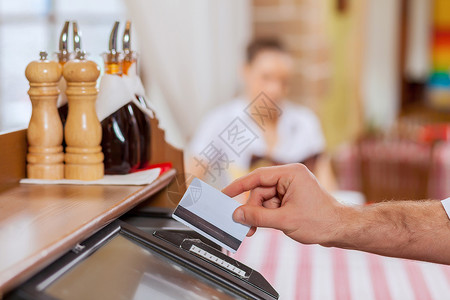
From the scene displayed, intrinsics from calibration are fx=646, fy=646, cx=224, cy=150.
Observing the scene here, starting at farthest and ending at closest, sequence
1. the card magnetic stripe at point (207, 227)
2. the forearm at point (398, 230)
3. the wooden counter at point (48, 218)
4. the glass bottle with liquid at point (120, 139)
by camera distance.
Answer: the glass bottle with liquid at point (120, 139) → the forearm at point (398, 230) → the card magnetic stripe at point (207, 227) → the wooden counter at point (48, 218)

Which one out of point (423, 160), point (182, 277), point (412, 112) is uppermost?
point (182, 277)

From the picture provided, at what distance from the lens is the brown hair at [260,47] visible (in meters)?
3.03

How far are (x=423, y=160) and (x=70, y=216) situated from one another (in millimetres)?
2525

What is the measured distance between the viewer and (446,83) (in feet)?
30.3

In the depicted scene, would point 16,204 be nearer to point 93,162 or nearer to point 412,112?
point 93,162

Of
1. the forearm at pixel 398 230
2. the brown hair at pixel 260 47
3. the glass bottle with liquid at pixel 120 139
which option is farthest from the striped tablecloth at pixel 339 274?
the brown hair at pixel 260 47

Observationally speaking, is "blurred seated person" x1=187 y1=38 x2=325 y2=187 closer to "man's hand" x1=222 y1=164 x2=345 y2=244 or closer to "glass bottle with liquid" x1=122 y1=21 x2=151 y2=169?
"glass bottle with liquid" x1=122 y1=21 x2=151 y2=169

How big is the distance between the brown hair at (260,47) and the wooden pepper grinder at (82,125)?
1983mm

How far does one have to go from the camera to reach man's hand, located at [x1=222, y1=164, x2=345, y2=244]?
3.24 feet

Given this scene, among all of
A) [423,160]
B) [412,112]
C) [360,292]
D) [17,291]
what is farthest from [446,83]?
[17,291]

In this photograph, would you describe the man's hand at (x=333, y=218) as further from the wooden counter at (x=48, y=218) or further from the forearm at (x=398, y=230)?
the wooden counter at (x=48, y=218)

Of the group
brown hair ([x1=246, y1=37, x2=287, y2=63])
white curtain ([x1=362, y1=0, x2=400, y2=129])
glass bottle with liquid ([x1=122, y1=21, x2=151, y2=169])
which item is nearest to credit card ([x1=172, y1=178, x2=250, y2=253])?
glass bottle with liquid ([x1=122, y1=21, x2=151, y2=169])

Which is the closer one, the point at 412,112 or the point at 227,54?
the point at 227,54

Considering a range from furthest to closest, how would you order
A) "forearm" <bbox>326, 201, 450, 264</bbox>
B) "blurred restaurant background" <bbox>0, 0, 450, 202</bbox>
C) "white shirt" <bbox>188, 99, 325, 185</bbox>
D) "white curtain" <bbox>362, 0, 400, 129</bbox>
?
1. "white curtain" <bbox>362, 0, 400, 129</bbox>
2. "blurred restaurant background" <bbox>0, 0, 450, 202</bbox>
3. "white shirt" <bbox>188, 99, 325, 185</bbox>
4. "forearm" <bbox>326, 201, 450, 264</bbox>
